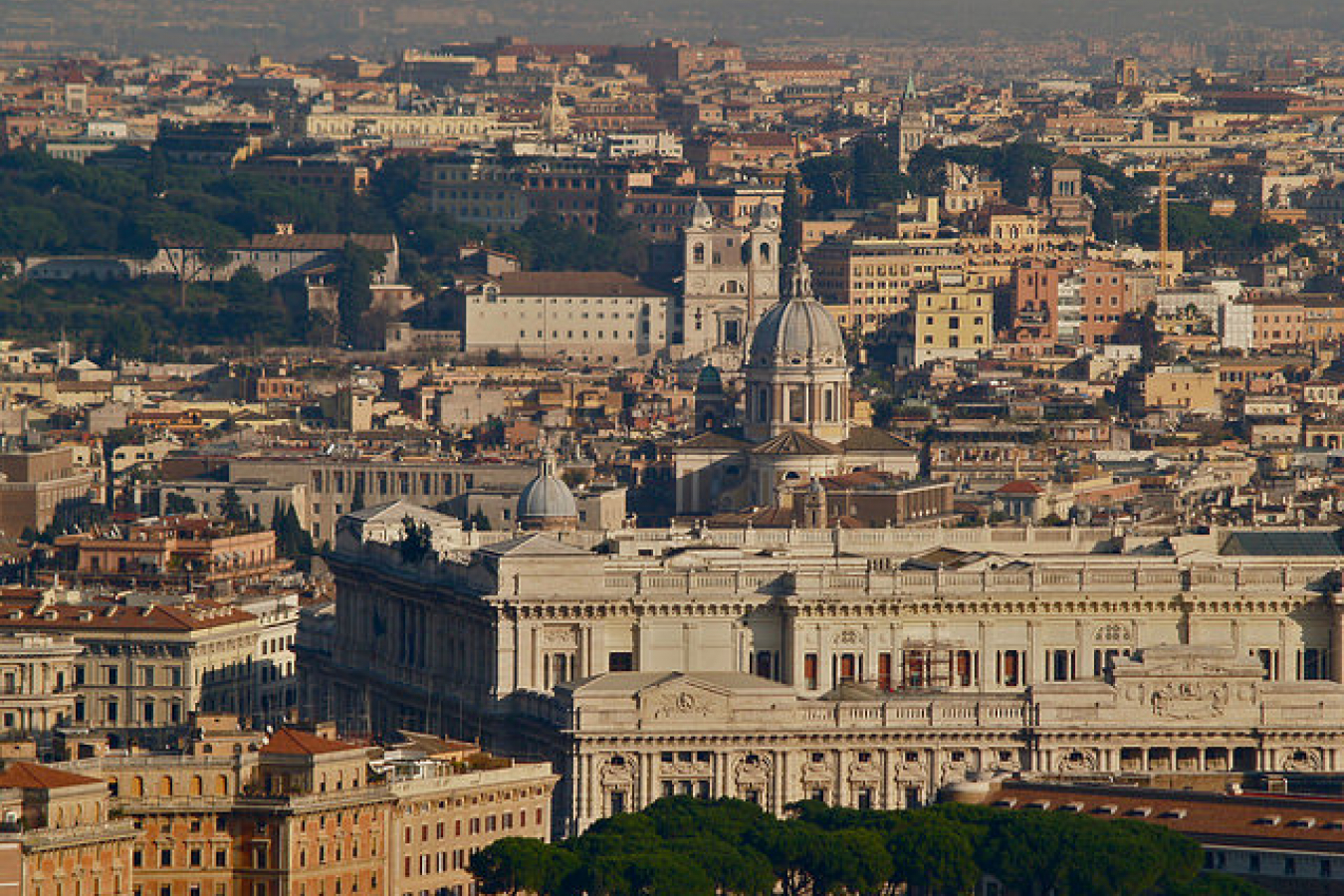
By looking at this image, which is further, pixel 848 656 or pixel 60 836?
pixel 848 656

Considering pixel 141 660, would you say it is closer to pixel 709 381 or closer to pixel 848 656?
pixel 848 656

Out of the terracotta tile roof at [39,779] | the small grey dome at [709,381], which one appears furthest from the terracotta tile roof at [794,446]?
the terracotta tile roof at [39,779]

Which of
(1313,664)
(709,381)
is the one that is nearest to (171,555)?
(709,381)

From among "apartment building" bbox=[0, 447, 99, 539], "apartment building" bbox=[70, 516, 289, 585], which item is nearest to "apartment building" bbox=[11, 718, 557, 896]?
"apartment building" bbox=[70, 516, 289, 585]

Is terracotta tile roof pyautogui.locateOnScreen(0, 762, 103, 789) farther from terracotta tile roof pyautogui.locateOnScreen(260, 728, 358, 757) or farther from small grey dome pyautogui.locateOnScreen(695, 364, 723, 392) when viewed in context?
small grey dome pyautogui.locateOnScreen(695, 364, 723, 392)

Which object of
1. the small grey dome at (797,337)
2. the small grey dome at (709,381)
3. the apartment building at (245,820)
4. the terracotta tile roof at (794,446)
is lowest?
the apartment building at (245,820)

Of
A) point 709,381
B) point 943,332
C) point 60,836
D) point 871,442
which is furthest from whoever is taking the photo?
point 943,332

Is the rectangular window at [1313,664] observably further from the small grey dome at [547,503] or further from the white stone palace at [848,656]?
the small grey dome at [547,503]
